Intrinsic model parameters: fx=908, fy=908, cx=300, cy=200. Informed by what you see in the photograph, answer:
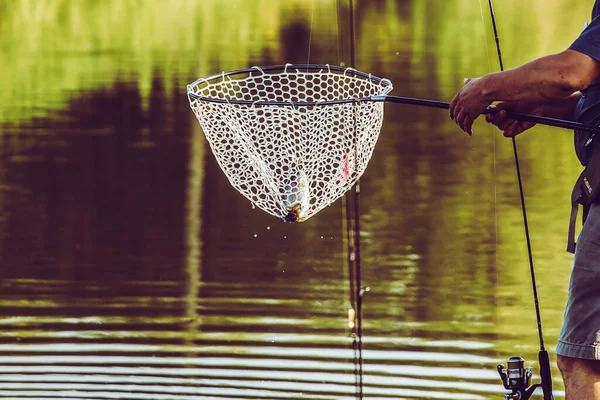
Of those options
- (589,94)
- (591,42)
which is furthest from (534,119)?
(591,42)

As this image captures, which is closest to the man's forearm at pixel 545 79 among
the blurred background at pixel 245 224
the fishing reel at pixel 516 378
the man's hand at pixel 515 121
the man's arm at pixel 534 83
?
the man's arm at pixel 534 83

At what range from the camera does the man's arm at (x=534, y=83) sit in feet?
6.00

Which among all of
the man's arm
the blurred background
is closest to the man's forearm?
the man's arm

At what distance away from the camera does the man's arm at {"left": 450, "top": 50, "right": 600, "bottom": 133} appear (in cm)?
183

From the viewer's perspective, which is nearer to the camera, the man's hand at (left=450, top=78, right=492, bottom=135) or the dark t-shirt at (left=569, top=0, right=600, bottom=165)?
the dark t-shirt at (left=569, top=0, right=600, bottom=165)

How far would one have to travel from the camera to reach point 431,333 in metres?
4.61

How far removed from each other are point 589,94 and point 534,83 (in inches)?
8.0

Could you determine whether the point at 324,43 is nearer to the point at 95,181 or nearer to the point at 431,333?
the point at 95,181

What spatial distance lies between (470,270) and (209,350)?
5.48 ft

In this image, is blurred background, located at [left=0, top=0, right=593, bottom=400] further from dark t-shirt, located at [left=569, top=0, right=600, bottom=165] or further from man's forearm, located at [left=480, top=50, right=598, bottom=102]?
man's forearm, located at [left=480, top=50, right=598, bottom=102]

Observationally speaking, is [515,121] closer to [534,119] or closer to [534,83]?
[534,119]

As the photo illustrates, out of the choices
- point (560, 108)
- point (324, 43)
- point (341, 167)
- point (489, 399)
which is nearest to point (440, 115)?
point (324, 43)

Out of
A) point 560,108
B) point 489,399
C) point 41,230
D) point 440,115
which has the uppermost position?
point 440,115

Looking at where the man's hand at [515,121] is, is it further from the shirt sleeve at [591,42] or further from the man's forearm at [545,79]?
the shirt sleeve at [591,42]
